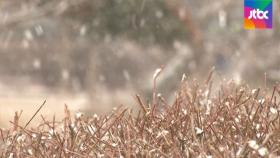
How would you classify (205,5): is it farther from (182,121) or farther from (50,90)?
(182,121)

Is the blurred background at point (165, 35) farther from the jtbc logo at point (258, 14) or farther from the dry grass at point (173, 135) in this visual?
the dry grass at point (173, 135)

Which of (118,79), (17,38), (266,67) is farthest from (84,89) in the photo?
(266,67)

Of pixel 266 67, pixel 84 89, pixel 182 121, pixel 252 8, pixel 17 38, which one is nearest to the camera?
pixel 182 121

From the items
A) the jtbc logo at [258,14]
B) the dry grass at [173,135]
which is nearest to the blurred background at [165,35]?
the jtbc logo at [258,14]

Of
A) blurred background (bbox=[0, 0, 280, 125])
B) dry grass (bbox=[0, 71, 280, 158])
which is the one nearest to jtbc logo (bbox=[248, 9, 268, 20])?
dry grass (bbox=[0, 71, 280, 158])

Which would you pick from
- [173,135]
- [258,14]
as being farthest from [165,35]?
[173,135]

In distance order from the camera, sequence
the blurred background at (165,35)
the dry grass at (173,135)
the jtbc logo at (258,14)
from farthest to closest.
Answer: the blurred background at (165,35)
the jtbc logo at (258,14)
the dry grass at (173,135)

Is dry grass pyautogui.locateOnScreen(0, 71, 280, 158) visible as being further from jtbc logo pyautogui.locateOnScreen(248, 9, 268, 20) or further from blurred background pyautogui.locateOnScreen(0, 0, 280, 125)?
blurred background pyautogui.locateOnScreen(0, 0, 280, 125)
